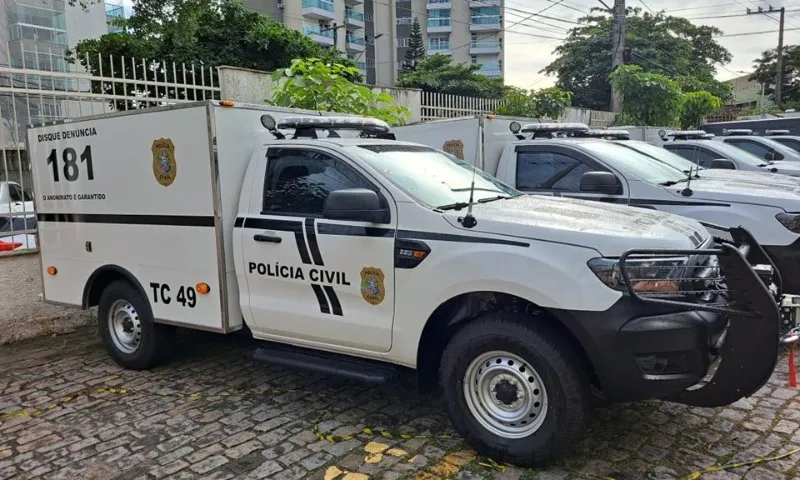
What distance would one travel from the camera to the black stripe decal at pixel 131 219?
4.62 m

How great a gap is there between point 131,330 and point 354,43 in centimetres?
5659

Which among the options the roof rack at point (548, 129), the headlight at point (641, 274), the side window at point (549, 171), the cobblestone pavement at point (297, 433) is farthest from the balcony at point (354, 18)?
the headlight at point (641, 274)

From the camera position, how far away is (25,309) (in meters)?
6.68

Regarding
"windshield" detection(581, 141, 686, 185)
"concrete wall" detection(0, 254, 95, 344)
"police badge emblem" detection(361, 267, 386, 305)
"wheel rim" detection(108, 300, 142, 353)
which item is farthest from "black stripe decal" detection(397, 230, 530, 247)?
"concrete wall" detection(0, 254, 95, 344)

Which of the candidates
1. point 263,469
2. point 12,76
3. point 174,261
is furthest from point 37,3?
point 263,469

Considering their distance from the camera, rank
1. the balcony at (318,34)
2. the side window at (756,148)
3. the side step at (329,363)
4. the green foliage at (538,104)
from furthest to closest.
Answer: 1. the balcony at (318,34)
2. the green foliage at (538,104)
3. the side window at (756,148)
4. the side step at (329,363)

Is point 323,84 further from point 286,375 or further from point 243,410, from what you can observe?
point 243,410

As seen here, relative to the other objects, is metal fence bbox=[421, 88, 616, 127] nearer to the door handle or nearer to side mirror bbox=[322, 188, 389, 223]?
the door handle

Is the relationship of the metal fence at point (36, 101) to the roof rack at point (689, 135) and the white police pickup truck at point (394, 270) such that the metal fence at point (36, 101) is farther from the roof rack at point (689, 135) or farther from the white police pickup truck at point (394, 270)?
the roof rack at point (689, 135)

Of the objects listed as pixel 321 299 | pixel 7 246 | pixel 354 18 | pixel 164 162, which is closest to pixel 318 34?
pixel 354 18

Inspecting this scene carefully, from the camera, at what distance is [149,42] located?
1736cm

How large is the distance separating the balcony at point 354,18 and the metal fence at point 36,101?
174 feet

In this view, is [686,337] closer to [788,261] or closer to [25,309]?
[788,261]

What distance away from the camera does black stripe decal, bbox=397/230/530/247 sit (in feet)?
11.2
